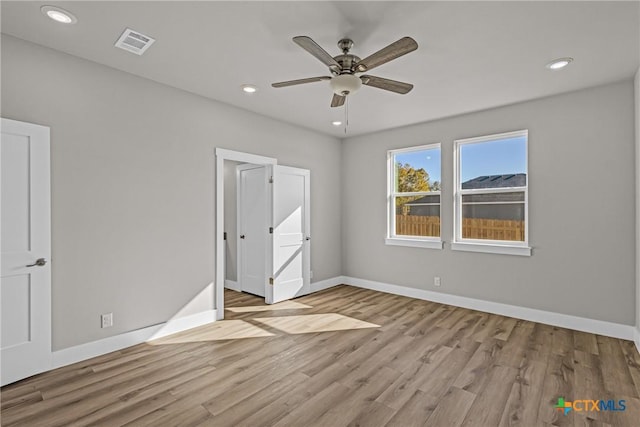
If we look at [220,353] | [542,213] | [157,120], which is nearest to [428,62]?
[542,213]

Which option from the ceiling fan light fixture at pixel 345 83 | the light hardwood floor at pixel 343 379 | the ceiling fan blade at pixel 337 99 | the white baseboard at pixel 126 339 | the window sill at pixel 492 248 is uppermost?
the ceiling fan blade at pixel 337 99

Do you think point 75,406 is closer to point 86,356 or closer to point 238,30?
point 86,356

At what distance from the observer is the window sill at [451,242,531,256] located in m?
4.10

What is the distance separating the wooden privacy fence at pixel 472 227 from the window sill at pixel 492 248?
16 cm

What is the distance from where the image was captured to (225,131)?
4148mm

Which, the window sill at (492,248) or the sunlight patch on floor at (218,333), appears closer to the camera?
the sunlight patch on floor at (218,333)

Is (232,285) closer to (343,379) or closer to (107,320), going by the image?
(107,320)

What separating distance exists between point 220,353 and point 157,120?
8.35 feet

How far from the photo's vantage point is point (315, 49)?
2.21 m

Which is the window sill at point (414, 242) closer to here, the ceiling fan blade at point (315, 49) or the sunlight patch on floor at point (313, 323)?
the sunlight patch on floor at point (313, 323)

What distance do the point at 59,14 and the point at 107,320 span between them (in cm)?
261

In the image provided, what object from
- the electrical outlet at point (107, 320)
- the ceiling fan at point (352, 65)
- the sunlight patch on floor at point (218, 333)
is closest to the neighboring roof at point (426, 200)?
the ceiling fan at point (352, 65)

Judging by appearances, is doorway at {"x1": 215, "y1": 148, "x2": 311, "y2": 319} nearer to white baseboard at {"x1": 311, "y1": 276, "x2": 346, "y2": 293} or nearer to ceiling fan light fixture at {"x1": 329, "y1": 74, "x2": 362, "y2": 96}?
white baseboard at {"x1": 311, "y1": 276, "x2": 346, "y2": 293}

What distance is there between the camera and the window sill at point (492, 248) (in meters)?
4.10
